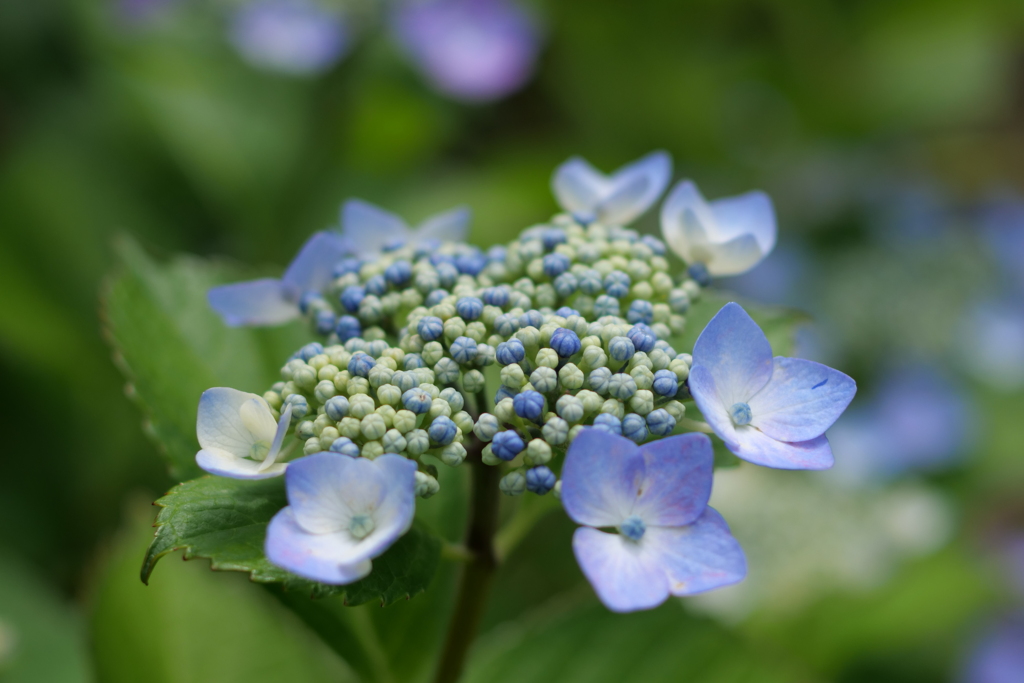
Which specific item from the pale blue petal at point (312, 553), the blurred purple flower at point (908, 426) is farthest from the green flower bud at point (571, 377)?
the blurred purple flower at point (908, 426)

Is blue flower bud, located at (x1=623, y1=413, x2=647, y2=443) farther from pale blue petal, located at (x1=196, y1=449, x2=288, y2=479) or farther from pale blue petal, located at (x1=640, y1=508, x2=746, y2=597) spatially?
pale blue petal, located at (x1=196, y1=449, x2=288, y2=479)

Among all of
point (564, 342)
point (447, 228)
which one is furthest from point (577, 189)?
point (564, 342)

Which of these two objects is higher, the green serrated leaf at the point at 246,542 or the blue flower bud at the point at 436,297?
the blue flower bud at the point at 436,297

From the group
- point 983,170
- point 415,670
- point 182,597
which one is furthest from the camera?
point 983,170

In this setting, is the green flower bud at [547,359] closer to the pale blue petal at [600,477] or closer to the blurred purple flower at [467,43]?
the pale blue petal at [600,477]

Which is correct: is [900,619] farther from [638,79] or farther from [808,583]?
[638,79]

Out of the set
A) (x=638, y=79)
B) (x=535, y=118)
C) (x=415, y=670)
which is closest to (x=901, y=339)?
(x=638, y=79)
